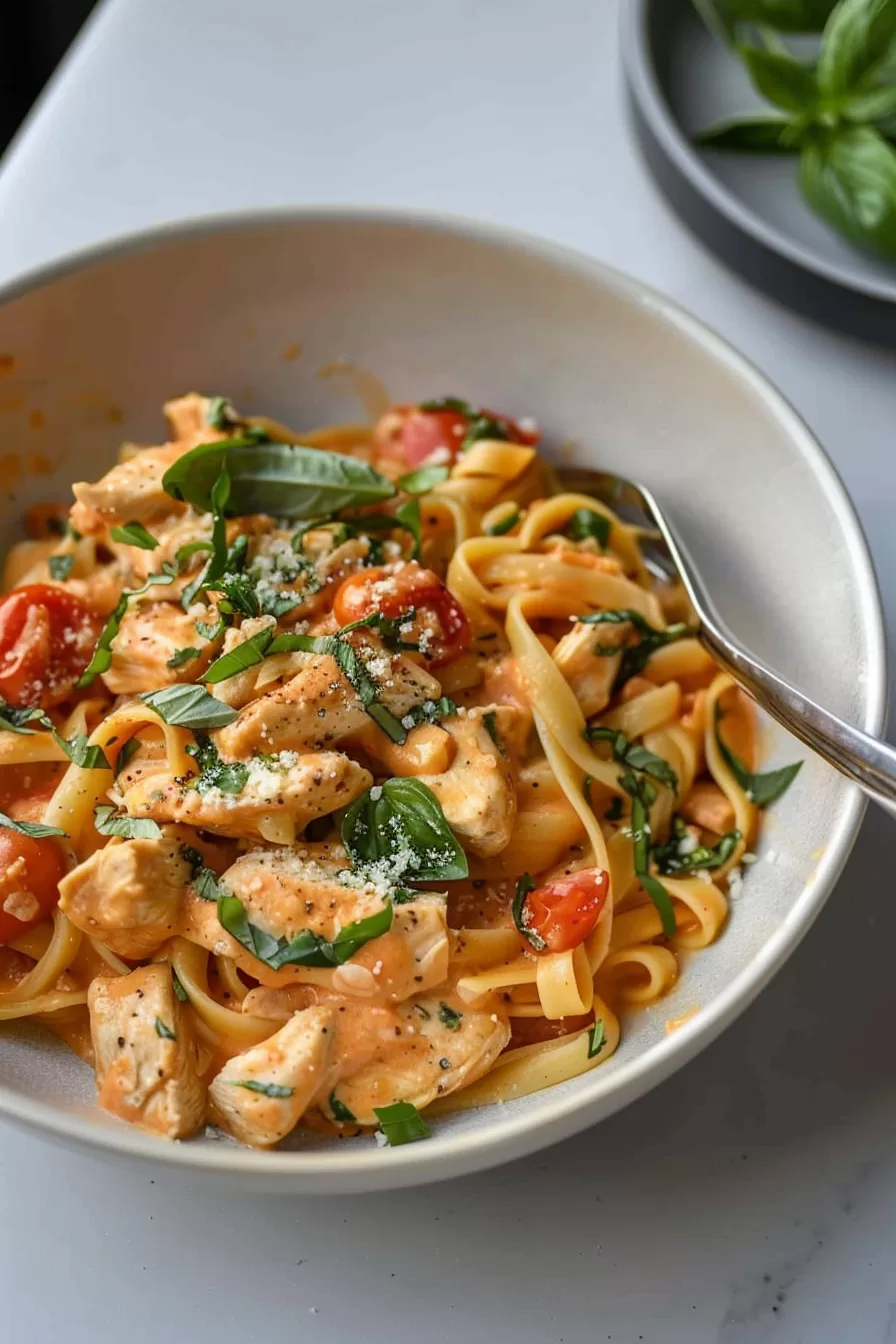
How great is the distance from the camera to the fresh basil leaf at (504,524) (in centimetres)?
356

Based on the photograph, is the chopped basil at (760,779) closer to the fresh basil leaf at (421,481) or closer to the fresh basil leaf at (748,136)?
the fresh basil leaf at (421,481)

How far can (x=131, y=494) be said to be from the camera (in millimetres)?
3271

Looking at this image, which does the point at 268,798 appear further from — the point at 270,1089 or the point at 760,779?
the point at 760,779

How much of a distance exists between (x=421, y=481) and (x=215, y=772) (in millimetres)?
1148

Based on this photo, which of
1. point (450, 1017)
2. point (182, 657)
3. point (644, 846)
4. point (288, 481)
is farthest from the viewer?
point (288, 481)

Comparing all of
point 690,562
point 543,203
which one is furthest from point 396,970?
point 543,203

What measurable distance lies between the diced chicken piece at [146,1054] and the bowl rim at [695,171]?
2.65m

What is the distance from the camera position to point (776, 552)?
3.28 meters

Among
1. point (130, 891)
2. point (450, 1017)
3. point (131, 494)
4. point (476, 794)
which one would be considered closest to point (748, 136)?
point (131, 494)

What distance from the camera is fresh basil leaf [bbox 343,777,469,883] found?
2.80 metres

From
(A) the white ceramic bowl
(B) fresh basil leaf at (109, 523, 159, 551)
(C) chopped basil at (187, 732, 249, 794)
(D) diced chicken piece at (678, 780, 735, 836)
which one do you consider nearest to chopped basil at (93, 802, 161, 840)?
(C) chopped basil at (187, 732, 249, 794)

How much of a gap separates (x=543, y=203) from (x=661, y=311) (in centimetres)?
109

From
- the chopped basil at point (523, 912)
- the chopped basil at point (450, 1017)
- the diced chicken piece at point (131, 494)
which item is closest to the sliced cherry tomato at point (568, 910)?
the chopped basil at point (523, 912)

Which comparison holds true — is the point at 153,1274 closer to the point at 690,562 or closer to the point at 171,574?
the point at 171,574
